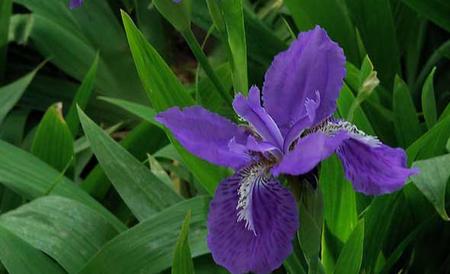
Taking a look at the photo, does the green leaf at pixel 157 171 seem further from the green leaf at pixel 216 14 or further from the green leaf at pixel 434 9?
the green leaf at pixel 434 9

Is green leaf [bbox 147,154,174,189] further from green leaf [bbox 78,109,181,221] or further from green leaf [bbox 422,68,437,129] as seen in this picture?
green leaf [bbox 422,68,437,129]

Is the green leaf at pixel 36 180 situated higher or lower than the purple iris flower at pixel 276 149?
lower

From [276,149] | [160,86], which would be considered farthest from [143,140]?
[276,149]

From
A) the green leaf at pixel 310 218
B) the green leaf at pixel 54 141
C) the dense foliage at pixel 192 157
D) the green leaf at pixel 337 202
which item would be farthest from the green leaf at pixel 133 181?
the green leaf at pixel 310 218

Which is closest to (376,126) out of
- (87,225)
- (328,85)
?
(87,225)

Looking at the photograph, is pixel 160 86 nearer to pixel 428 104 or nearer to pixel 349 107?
pixel 349 107

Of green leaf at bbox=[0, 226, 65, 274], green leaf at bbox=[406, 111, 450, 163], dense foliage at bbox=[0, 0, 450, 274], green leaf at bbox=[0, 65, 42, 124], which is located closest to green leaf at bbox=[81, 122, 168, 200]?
dense foliage at bbox=[0, 0, 450, 274]

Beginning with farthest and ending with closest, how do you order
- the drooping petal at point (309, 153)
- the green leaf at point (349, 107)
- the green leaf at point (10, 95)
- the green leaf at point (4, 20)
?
the green leaf at point (4, 20)
the green leaf at point (10, 95)
the green leaf at point (349, 107)
the drooping petal at point (309, 153)

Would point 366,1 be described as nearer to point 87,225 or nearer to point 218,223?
point 87,225
